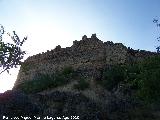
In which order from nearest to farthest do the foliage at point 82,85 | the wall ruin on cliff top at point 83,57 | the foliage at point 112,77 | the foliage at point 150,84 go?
the foliage at point 150,84 → the foliage at point 112,77 → the foliage at point 82,85 → the wall ruin on cliff top at point 83,57

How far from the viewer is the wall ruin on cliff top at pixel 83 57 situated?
1234 inches

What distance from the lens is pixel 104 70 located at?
30.2 m

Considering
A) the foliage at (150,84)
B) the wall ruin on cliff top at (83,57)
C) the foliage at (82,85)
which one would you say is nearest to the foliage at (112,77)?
the foliage at (82,85)

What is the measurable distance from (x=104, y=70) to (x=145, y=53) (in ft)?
14.5

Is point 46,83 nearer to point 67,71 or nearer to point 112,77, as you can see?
point 67,71

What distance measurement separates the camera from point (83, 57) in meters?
33.2

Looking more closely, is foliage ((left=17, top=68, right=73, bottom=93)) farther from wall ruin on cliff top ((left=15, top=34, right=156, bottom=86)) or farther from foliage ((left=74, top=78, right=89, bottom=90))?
wall ruin on cliff top ((left=15, top=34, right=156, bottom=86))

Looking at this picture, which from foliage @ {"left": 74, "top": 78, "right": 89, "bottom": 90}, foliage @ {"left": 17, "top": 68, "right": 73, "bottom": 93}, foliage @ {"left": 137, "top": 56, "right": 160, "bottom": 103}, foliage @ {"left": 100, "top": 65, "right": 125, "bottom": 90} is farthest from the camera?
foliage @ {"left": 17, "top": 68, "right": 73, "bottom": 93}

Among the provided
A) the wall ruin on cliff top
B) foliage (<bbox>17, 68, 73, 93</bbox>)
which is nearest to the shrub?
the wall ruin on cliff top

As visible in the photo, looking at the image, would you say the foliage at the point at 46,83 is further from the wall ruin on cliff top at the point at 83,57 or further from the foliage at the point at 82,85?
the wall ruin on cliff top at the point at 83,57

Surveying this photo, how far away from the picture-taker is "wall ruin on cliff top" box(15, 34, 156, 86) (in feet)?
103

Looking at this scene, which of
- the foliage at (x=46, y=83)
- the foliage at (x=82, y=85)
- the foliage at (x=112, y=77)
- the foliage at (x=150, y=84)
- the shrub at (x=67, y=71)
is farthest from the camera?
the shrub at (x=67, y=71)

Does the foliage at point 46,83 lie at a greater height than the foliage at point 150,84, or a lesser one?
greater

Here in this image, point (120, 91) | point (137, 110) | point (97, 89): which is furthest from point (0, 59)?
point (137, 110)
